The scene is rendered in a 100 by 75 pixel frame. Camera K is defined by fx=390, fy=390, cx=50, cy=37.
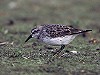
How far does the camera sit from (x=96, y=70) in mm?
8453

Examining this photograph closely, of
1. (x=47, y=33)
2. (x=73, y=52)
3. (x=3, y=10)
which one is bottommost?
(x=3, y=10)

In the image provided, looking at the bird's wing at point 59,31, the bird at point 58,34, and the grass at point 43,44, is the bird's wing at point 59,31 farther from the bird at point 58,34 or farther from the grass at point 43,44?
the grass at point 43,44

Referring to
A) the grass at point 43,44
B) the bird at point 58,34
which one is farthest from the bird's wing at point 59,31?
the grass at point 43,44

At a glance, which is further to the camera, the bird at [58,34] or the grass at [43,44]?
the bird at [58,34]

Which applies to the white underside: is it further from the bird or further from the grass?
the grass

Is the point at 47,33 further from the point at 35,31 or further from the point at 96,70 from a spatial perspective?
the point at 96,70

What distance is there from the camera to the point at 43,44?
11.6m

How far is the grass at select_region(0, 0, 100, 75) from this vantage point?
852 cm

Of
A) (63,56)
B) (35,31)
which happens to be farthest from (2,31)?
(63,56)

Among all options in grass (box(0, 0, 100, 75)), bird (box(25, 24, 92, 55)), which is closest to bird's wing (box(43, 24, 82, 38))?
bird (box(25, 24, 92, 55))

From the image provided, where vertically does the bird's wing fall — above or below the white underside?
above

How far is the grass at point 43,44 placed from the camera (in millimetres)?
8523

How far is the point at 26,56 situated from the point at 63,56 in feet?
3.05

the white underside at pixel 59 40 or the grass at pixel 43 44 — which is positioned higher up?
the white underside at pixel 59 40
